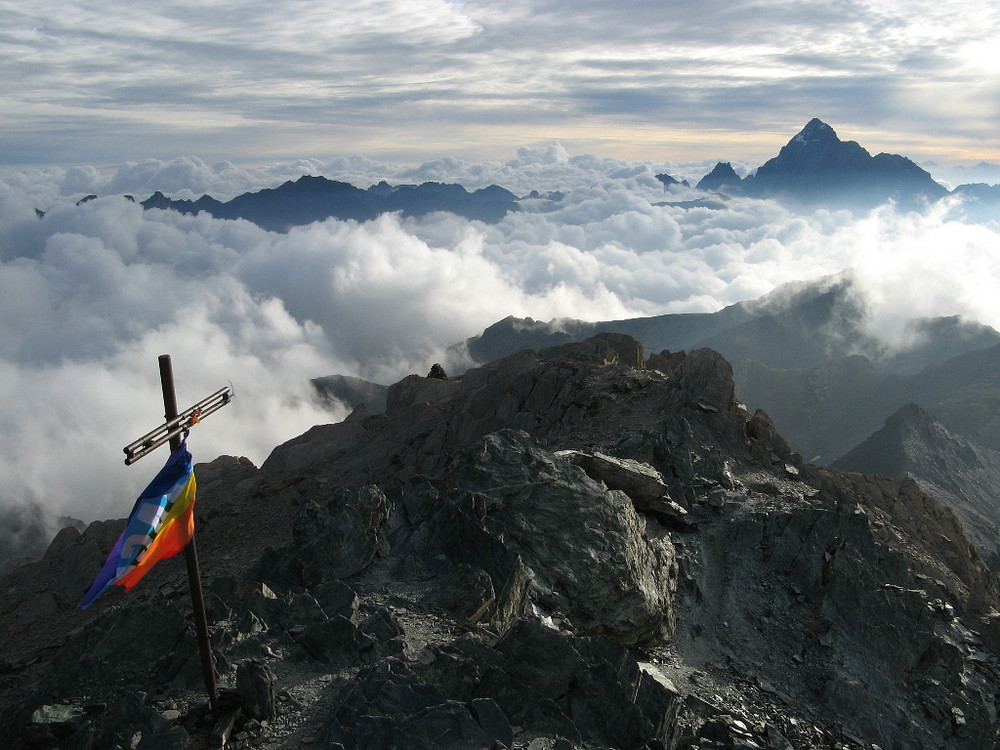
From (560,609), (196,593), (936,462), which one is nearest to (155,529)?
(196,593)

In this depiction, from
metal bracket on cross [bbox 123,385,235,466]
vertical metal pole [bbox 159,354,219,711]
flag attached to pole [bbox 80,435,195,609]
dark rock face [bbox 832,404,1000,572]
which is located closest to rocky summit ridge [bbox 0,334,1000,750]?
vertical metal pole [bbox 159,354,219,711]

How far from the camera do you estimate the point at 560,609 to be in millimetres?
19766

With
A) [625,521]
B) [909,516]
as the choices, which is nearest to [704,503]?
[625,521]

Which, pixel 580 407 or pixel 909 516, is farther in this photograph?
pixel 580 407

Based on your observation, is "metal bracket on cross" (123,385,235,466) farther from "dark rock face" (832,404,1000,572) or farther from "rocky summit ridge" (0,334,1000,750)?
"dark rock face" (832,404,1000,572)

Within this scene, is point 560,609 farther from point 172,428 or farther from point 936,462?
point 936,462

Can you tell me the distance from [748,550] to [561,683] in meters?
14.7

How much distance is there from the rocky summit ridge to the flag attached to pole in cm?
282

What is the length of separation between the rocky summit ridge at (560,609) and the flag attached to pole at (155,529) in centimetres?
282

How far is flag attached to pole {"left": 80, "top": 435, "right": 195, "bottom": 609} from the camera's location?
1108cm

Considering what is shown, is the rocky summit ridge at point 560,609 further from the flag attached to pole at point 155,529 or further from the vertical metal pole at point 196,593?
the flag attached to pole at point 155,529

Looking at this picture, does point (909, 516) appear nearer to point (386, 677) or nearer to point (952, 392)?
point (386, 677)

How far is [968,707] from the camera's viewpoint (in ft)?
72.5

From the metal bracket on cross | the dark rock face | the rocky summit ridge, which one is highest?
the metal bracket on cross
